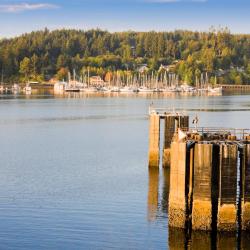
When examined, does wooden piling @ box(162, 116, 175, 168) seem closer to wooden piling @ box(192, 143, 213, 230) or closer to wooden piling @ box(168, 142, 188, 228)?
wooden piling @ box(168, 142, 188, 228)

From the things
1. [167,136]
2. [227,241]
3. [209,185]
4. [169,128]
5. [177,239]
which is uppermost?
[169,128]

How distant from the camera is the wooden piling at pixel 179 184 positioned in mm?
36000

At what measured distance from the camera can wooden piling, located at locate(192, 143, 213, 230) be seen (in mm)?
35344

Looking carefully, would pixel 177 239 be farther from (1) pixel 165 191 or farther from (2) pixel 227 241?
(1) pixel 165 191

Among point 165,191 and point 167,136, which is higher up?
point 167,136

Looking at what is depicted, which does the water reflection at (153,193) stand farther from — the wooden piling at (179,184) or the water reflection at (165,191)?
the wooden piling at (179,184)

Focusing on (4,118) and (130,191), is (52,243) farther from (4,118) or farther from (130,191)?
(4,118)

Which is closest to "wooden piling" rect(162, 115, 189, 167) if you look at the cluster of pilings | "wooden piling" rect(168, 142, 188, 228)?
the cluster of pilings

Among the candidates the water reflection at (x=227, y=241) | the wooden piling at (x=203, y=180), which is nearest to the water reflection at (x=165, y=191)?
the wooden piling at (x=203, y=180)

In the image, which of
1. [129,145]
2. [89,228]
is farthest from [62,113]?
[89,228]

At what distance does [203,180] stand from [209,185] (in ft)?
1.18

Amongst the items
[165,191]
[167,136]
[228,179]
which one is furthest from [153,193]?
[228,179]

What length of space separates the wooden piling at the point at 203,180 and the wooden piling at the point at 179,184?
2.09ft

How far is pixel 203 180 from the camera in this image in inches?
1393
